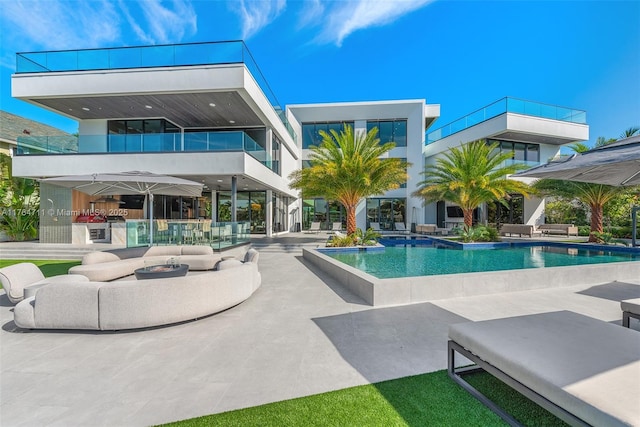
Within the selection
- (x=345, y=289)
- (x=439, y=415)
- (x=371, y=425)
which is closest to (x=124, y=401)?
(x=371, y=425)

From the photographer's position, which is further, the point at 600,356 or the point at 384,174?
the point at 384,174

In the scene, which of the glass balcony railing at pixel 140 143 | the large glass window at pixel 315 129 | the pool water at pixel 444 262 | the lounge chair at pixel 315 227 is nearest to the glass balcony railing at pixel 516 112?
the large glass window at pixel 315 129

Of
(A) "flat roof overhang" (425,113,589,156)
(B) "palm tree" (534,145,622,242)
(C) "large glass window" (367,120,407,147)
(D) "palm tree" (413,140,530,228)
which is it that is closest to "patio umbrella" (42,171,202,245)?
(D) "palm tree" (413,140,530,228)

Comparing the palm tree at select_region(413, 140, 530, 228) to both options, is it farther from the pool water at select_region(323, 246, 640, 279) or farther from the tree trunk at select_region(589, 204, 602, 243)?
the pool water at select_region(323, 246, 640, 279)

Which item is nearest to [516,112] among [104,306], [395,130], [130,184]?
[395,130]

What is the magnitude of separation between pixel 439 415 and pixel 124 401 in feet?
9.30

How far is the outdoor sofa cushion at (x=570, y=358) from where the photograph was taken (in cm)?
176

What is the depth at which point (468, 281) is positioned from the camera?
6031mm

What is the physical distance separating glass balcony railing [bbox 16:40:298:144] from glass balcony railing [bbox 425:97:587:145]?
1699 centimetres

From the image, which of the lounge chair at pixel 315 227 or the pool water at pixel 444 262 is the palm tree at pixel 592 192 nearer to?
the pool water at pixel 444 262

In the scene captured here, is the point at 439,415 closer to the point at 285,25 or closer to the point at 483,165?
the point at 483,165

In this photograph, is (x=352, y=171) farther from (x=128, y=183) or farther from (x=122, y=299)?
(x=122, y=299)

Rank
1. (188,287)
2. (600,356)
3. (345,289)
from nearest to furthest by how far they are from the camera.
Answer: (600,356)
(188,287)
(345,289)

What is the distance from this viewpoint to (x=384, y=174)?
46.5ft
